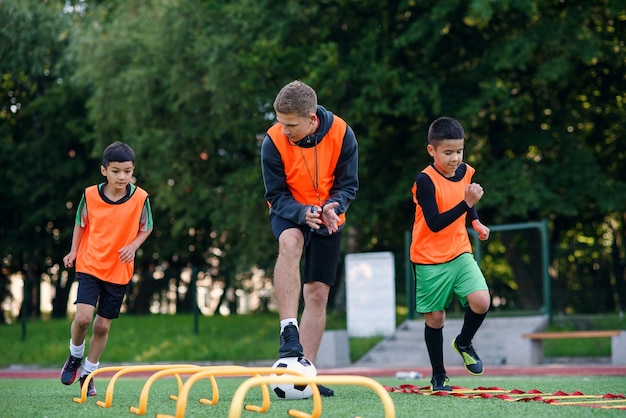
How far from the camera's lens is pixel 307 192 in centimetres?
729

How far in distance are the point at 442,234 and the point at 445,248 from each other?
0.37 feet

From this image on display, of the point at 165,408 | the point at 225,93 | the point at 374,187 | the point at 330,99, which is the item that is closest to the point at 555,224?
the point at 374,187

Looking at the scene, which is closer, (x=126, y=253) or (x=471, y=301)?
(x=471, y=301)

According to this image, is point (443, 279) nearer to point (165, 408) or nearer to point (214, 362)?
point (165, 408)

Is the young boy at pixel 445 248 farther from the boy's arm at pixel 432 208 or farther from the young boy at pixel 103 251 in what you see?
the young boy at pixel 103 251

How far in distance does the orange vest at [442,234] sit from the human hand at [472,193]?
0.81 feet

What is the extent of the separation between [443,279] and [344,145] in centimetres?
130

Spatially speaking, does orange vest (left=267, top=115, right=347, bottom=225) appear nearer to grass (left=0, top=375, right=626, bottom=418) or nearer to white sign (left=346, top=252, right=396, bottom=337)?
grass (left=0, top=375, right=626, bottom=418)

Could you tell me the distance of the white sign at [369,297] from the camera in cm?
2091

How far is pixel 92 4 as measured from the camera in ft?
117

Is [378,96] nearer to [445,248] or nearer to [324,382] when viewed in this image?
[445,248]

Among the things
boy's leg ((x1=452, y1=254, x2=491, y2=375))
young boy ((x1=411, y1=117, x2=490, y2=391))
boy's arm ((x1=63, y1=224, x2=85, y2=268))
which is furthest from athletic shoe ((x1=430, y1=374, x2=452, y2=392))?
boy's arm ((x1=63, y1=224, x2=85, y2=268))

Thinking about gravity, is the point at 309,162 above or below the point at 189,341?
above

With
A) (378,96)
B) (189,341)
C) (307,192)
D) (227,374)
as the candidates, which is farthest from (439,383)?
(378,96)
